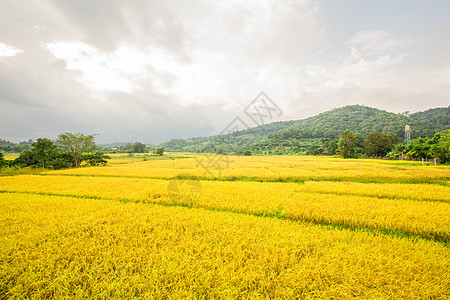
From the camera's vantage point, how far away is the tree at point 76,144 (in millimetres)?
33938

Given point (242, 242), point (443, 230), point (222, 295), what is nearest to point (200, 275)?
point (222, 295)

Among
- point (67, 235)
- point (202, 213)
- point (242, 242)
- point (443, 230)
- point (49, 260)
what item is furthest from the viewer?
point (202, 213)

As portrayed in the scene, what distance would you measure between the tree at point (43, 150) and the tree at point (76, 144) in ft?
13.4

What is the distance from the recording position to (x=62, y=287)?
266cm

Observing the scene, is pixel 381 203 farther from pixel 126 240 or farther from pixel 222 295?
pixel 126 240

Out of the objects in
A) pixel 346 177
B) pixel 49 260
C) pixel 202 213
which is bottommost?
pixel 346 177

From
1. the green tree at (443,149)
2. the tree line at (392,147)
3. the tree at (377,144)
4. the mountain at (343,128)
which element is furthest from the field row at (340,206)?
the tree at (377,144)

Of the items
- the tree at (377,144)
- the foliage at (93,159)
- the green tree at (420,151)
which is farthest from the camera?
the tree at (377,144)

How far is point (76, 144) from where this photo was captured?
35625mm

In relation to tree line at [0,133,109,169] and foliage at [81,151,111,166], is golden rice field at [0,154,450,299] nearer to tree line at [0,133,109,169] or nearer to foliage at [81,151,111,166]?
tree line at [0,133,109,169]

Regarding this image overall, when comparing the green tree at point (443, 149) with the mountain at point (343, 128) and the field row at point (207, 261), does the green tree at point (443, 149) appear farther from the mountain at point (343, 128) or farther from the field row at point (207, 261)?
the field row at point (207, 261)

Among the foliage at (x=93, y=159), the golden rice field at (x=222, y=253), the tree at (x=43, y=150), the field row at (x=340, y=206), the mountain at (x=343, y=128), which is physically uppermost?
the mountain at (x=343, y=128)

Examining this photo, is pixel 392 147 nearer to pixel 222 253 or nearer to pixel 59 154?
pixel 222 253

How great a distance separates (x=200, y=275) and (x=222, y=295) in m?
0.61
